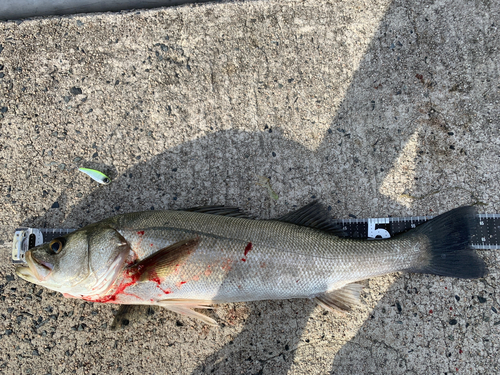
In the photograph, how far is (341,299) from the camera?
2578mm

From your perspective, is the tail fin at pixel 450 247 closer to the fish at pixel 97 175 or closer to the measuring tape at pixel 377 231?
the measuring tape at pixel 377 231

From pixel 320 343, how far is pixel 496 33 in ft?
11.4

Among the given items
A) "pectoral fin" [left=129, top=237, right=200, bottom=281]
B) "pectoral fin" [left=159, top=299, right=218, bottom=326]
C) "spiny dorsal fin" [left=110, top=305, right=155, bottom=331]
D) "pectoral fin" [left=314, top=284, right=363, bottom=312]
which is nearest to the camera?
"pectoral fin" [left=129, top=237, right=200, bottom=281]

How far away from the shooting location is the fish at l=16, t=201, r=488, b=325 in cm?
233

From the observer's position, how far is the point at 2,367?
2.79 metres

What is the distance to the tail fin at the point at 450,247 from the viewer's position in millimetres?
2559

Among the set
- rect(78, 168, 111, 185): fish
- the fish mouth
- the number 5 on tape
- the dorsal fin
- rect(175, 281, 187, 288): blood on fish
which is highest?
rect(78, 168, 111, 185): fish

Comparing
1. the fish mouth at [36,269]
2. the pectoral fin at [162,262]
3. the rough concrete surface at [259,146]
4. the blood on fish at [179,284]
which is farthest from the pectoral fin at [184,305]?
the fish mouth at [36,269]

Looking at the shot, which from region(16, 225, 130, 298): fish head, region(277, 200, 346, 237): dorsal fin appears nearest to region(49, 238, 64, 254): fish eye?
region(16, 225, 130, 298): fish head

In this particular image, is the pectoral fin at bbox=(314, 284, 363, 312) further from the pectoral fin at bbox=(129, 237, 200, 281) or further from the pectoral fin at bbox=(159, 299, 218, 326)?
the pectoral fin at bbox=(129, 237, 200, 281)

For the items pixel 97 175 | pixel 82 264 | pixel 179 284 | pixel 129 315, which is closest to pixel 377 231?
pixel 179 284

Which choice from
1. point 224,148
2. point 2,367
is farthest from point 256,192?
point 2,367

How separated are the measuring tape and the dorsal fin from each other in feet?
0.69

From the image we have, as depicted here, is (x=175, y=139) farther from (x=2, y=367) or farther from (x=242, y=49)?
(x=2, y=367)
